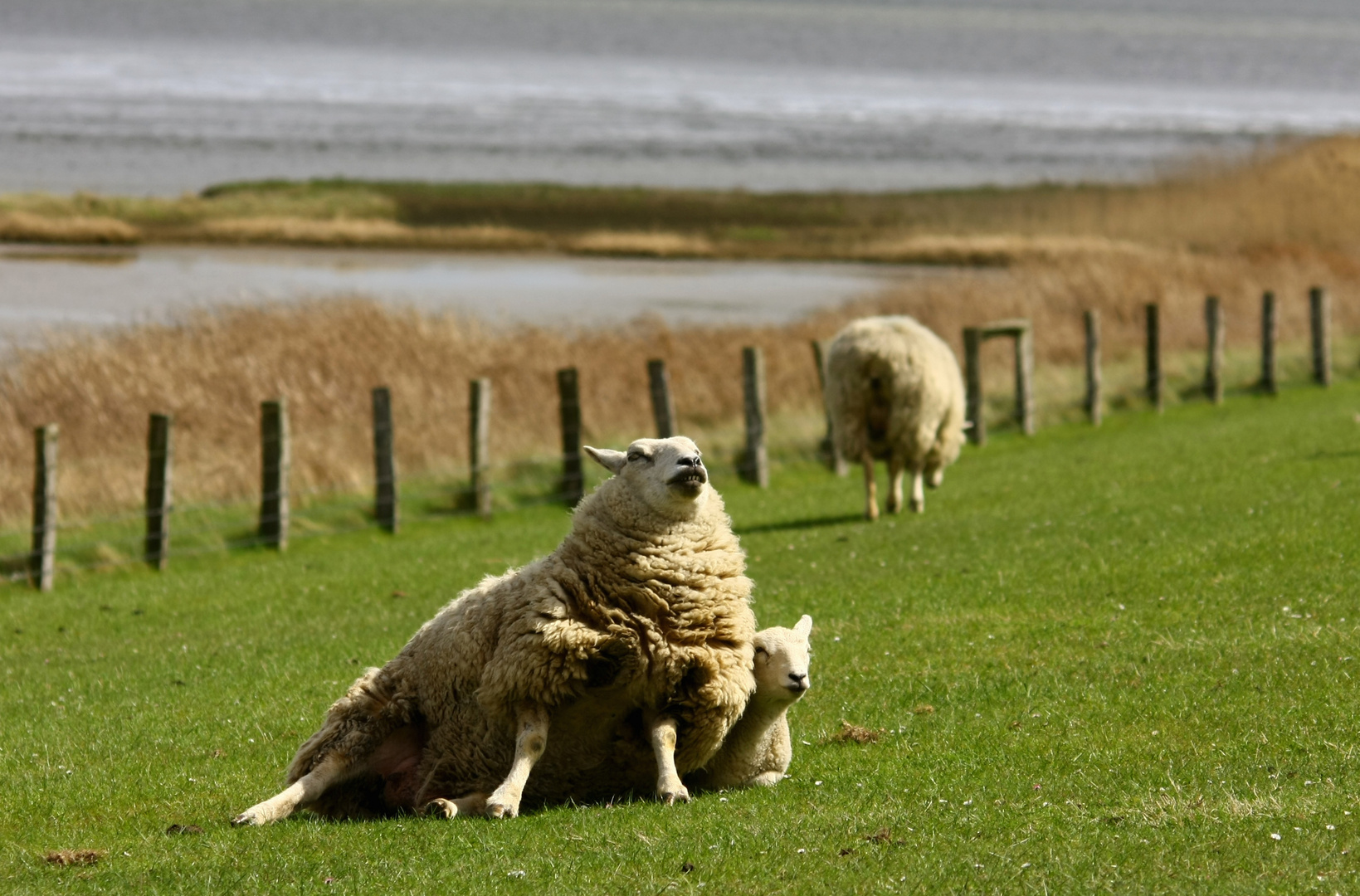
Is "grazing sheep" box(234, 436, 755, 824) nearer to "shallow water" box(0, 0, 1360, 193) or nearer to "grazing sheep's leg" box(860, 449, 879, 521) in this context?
"grazing sheep's leg" box(860, 449, 879, 521)

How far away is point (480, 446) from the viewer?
23219 mm

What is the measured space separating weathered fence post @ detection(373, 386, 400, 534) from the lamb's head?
1288 centimetres

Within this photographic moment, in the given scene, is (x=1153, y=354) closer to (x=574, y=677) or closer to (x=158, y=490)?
(x=158, y=490)

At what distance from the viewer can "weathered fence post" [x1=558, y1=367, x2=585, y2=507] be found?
23.9 m

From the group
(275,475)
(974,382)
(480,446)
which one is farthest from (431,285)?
(275,475)

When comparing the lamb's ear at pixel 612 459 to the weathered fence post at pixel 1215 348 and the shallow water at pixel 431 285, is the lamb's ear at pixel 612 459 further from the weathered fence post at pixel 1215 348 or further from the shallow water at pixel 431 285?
the shallow water at pixel 431 285

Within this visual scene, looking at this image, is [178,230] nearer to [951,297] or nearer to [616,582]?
[951,297]

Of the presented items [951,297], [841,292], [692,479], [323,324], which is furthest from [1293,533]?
[841,292]

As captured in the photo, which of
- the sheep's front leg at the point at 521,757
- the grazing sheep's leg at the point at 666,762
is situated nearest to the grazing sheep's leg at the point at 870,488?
the grazing sheep's leg at the point at 666,762

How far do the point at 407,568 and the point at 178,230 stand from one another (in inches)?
1527

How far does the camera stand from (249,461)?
75.5 feet

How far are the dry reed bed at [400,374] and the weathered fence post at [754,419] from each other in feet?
6.72

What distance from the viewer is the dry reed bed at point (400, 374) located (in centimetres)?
2336

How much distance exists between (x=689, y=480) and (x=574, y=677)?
3.84ft
